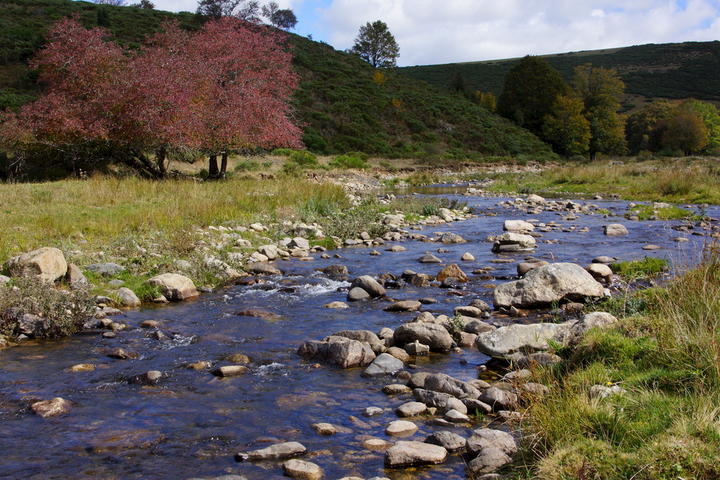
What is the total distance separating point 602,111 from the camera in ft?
222

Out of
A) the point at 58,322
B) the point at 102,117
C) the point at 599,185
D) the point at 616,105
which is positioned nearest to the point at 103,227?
the point at 58,322

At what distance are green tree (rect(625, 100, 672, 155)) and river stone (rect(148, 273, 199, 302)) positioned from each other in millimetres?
73541

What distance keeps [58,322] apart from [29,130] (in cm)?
1571

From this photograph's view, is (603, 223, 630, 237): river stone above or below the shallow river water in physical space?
above

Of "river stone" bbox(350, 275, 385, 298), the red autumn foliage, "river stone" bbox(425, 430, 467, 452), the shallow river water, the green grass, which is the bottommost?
the shallow river water

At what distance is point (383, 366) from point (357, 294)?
3.18 m

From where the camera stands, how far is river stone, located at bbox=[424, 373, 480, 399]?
5.51m

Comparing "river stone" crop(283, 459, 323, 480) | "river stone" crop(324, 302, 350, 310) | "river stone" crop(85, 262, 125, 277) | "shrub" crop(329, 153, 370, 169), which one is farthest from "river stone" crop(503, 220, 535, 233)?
"shrub" crop(329, 153, 370, 169)

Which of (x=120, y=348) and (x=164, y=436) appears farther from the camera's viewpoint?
(x=120, y=348)

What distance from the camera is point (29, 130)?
2028 cm

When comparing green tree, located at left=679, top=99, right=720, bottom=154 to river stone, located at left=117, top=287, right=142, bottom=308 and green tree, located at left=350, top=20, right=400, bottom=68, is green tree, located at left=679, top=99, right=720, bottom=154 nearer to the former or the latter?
green tree, located at left=350, top=20, right=400, bottom=68

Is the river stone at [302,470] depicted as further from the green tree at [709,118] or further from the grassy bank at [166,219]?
the green tree at [709,118]

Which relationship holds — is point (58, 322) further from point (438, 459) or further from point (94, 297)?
point (438, 459)

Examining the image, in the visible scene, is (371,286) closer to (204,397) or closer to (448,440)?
(204,397)
